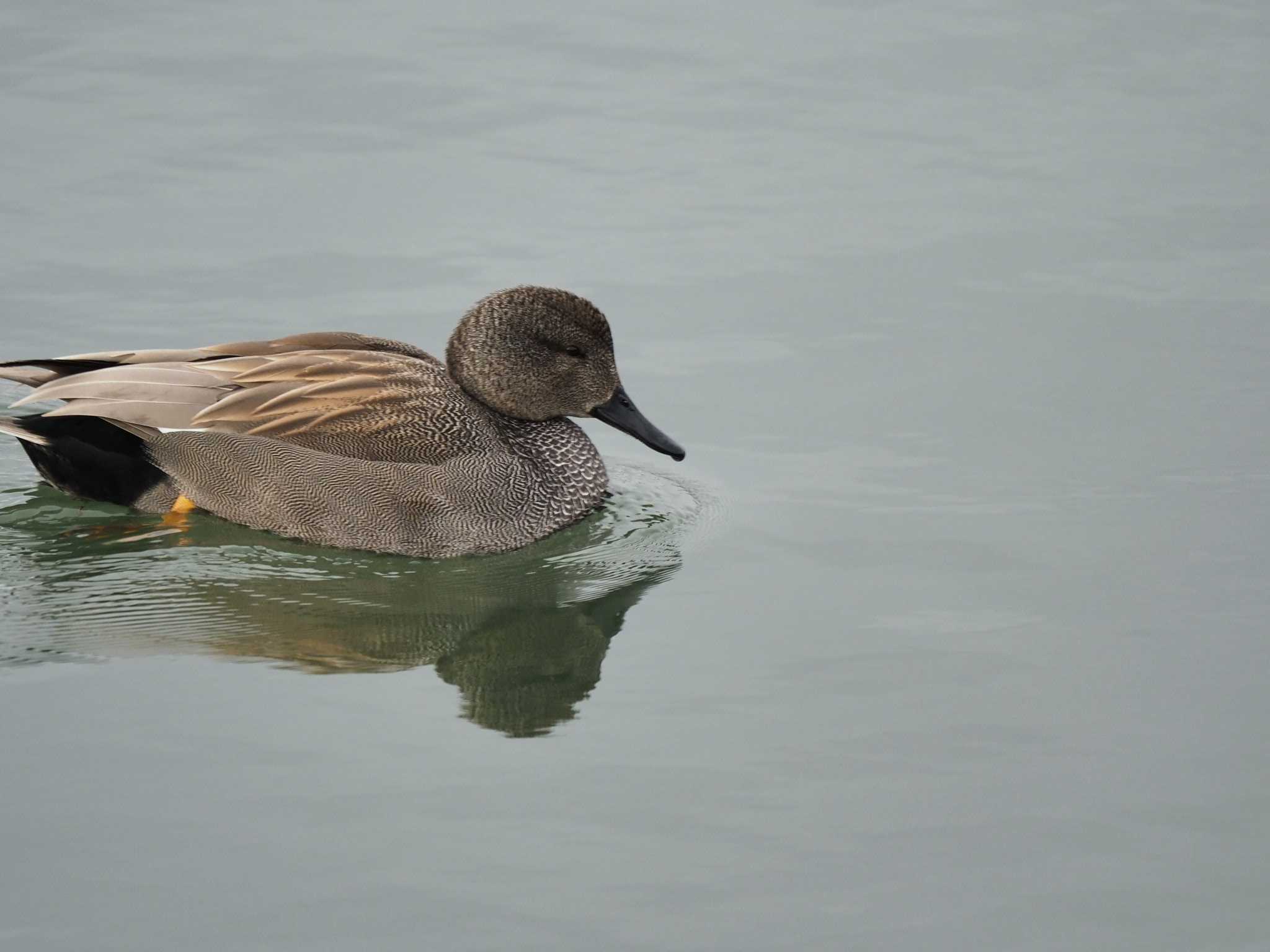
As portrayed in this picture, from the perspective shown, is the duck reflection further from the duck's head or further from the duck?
the duck's head

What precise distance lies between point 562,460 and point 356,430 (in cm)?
106

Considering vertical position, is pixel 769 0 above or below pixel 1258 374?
above

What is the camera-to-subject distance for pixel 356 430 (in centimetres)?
867

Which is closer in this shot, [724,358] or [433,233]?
[724,358]

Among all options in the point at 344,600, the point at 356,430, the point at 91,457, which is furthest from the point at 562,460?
the point at 91,457

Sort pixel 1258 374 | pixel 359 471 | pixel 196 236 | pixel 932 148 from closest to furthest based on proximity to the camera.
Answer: pixel 359 471
pixel 1258 374
pixel 196 236
pixel 932 148

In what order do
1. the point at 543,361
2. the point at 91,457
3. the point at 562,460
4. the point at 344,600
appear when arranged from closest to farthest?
the point at 344,600
the point at 91,457
the point at 543,361
the point at 562,460

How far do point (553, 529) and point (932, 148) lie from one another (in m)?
4.90

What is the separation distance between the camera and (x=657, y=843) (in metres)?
6.09

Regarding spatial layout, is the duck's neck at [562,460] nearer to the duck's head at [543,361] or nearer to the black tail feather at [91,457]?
the duck's head at [543,361]

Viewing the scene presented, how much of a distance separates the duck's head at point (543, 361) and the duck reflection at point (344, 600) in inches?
20.4

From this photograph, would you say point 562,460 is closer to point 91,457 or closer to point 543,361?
point 543,361

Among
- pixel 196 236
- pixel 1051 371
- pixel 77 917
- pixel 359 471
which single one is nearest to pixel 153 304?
pixel 196 236

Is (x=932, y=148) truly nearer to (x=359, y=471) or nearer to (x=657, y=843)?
(x=359, y=471)
